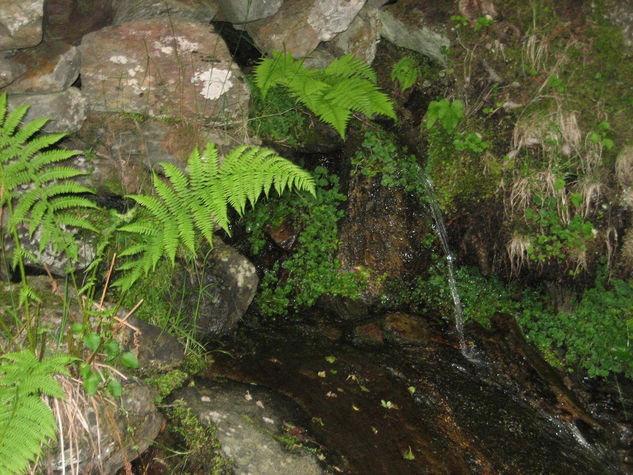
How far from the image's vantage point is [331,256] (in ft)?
17.2

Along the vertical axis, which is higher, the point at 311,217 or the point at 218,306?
the point at 311,217

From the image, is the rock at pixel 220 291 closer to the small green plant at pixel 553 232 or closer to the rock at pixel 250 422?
the rock at pixel 250 422

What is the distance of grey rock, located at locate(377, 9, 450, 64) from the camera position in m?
5.14

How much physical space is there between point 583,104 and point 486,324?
232 centimetres

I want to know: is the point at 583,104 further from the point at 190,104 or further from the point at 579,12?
the point at 190,104

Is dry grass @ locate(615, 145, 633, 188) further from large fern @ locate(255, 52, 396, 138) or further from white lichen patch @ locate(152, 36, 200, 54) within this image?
white lichen patch @ locate(152, 36, 200, 54)

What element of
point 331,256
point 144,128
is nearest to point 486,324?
point 331,256

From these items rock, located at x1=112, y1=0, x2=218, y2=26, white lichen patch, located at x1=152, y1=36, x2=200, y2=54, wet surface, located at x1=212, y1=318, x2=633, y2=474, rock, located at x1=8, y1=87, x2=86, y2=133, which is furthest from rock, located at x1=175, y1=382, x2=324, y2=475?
rock, located at x1=112, y1=0, x2=218, y2=26

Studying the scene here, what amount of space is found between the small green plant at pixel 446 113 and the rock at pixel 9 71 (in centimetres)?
369

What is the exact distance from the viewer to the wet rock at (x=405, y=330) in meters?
4.80

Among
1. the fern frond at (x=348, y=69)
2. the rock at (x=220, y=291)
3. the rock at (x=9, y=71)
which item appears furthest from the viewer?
the fern frond at (x=348, y=69)

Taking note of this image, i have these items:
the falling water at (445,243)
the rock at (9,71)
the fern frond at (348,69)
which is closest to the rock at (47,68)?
the rock at (9,71)

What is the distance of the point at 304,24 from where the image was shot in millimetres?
5020

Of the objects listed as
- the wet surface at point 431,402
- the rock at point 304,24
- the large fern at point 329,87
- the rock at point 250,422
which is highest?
the rock at point 304,24
